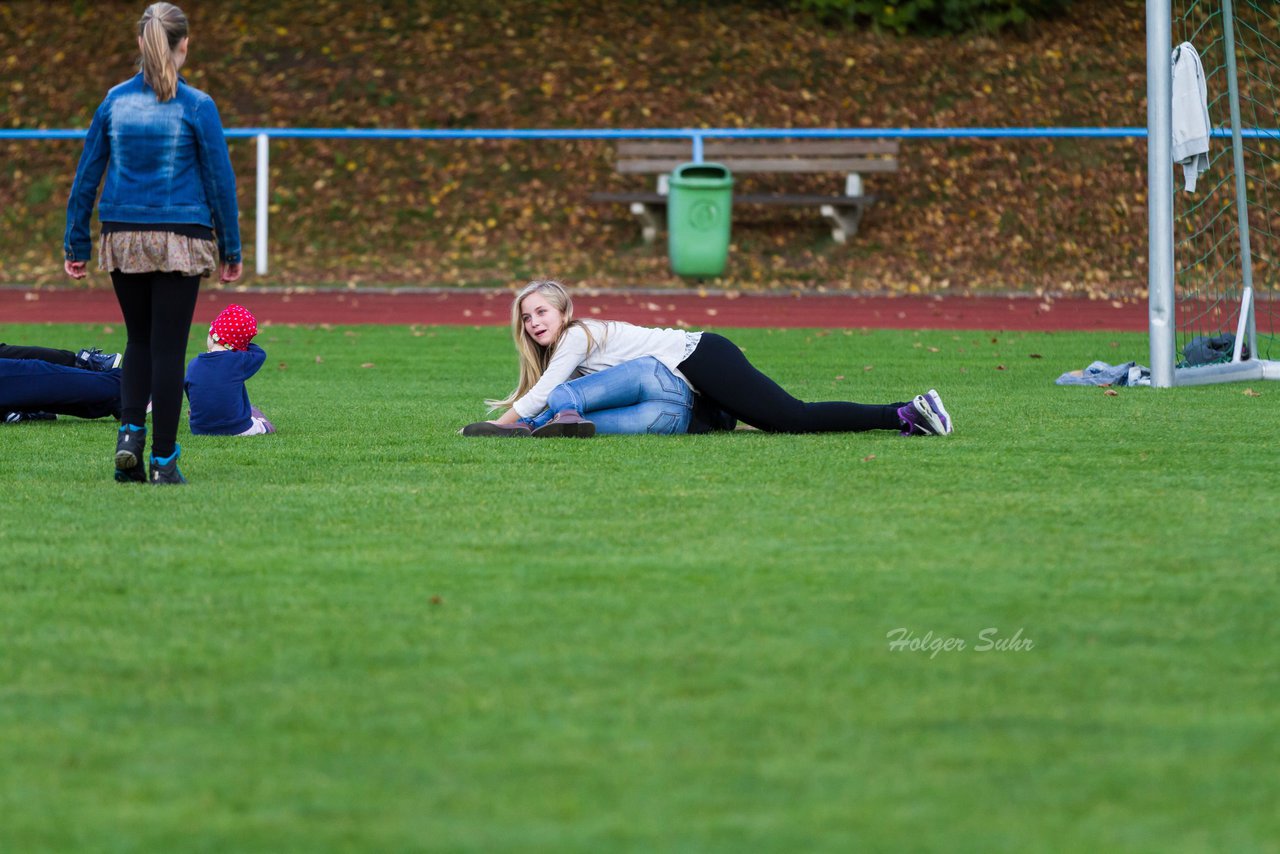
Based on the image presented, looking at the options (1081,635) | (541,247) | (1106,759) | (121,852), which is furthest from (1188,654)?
(541,247)

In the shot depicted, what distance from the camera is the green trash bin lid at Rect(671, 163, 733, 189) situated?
67.1 feet

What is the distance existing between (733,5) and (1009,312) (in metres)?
11.3

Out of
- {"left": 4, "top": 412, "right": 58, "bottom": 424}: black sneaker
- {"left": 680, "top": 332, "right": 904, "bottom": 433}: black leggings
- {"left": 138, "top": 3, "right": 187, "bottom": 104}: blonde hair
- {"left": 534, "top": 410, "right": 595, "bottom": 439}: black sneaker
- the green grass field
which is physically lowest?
the green grass field

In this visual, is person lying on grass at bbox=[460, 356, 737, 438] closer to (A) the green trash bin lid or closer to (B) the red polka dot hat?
(B) the red polka dot hat

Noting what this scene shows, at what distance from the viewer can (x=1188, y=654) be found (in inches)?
154

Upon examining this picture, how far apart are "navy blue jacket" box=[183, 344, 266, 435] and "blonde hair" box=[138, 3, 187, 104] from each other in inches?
79.4

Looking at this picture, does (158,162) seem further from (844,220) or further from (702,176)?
(844,220)

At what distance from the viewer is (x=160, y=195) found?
6.27 metres

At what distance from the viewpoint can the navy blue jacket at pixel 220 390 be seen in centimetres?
808

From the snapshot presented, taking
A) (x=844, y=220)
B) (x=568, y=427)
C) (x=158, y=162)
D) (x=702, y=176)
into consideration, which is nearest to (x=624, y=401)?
(x=568, y=427)

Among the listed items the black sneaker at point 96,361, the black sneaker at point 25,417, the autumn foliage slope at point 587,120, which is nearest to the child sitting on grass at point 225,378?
the black sneaker at point 96,361

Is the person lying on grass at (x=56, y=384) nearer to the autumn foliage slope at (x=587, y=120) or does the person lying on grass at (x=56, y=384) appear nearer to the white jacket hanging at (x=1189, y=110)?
the white jacket hanging at (x=1189, y=110)

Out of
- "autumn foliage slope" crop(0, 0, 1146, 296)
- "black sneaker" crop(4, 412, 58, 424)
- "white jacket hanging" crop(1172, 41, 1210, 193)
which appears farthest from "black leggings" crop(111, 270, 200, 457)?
"autumn foliage slope" crop(0, 0, 1146, 296)

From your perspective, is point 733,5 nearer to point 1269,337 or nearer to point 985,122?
point 985,122
